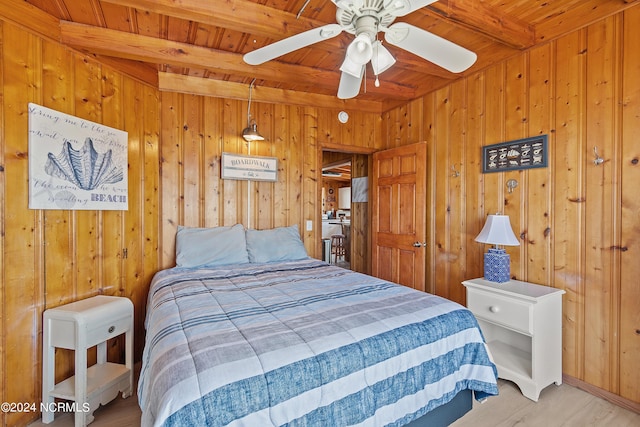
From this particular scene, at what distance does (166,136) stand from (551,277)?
3476 mm

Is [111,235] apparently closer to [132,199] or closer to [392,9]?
[132,199]

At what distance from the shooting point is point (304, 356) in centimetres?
115

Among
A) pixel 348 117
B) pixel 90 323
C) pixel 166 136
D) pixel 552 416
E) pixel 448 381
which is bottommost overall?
pixel 552 416

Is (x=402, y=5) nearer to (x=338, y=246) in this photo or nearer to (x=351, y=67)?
(x=351, y=67)

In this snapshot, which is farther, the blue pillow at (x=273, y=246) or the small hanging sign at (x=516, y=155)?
the blue pillow at (x=273, y=246)

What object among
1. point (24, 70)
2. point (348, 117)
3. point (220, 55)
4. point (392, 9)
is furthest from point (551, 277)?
point (24, 70)

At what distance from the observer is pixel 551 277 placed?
2.33 m

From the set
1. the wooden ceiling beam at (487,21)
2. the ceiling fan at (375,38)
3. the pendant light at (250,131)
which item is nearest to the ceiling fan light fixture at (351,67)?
the ceiling fan at (375,38)

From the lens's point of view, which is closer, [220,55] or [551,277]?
[551,277]

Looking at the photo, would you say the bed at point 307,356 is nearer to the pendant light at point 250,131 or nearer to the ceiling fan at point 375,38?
the ceiling fan at point 375,38

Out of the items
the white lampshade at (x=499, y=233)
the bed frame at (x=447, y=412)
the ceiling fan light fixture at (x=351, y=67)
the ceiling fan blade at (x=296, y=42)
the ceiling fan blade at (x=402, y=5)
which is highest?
the ceiling fan blade at (x=402, y=5)

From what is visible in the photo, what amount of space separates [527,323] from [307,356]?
172 cm

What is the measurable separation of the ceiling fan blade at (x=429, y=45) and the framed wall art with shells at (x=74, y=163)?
84.1 inches

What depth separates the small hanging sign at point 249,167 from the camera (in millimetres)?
3108
